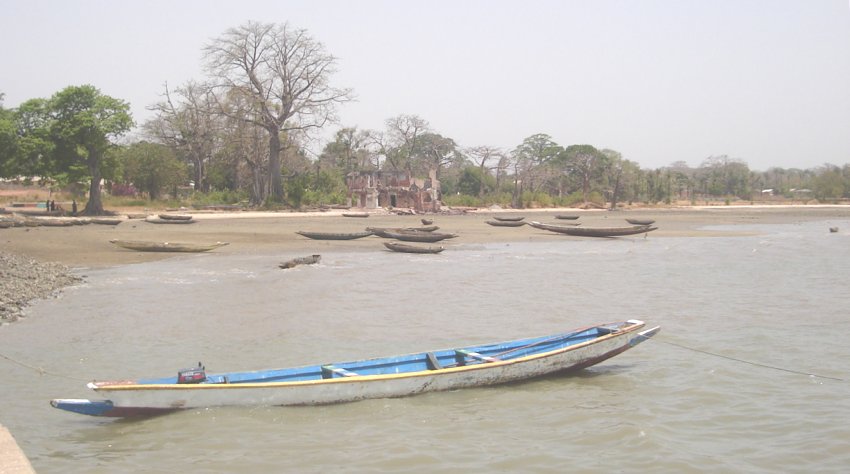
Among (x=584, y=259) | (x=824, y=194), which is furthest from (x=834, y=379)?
(x=824, y=194)

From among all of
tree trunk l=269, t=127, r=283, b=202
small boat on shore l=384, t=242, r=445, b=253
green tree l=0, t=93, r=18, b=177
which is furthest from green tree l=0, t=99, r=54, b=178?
small boat on shore l=384, t=242, r=445, b=253

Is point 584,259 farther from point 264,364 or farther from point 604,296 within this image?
point 264,364

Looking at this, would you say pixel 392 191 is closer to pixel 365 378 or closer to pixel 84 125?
pixel 84 125

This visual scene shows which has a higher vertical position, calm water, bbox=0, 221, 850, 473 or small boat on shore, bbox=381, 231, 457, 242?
small boat on shore, bbox=381, 231, 457, 242

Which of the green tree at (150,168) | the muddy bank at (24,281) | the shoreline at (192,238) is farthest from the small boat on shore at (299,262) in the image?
the green tree at (150,168)

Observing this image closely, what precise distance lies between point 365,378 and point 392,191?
53.3m

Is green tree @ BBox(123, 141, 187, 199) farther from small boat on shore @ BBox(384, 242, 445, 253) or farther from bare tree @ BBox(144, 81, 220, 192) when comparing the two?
small boat on shore @ BBox(384, 242, 445, 253)

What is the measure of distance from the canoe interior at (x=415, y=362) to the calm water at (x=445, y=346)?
1.39 ft

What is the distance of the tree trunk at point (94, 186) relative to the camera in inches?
1491

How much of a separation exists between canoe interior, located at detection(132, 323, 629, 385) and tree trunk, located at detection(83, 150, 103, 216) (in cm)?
3336

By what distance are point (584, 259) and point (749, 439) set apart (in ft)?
61.6

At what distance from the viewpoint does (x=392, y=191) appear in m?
60.9

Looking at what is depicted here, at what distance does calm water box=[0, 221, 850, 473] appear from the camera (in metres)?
7.02

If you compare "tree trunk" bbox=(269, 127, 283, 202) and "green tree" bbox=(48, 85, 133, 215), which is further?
"tree trunk" bbox=(269, 127, 283, 202)
